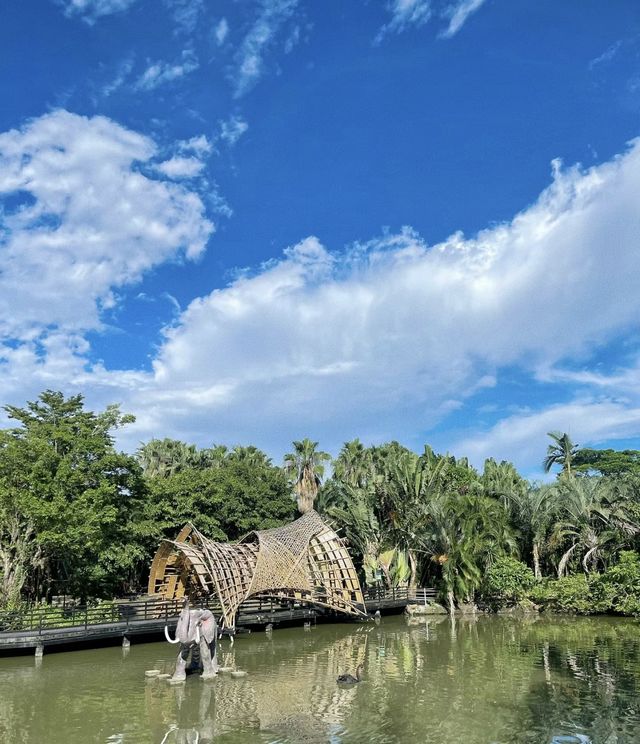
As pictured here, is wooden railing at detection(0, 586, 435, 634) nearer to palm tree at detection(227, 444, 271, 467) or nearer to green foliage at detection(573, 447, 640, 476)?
palm tree at detection(227, 444, 271, 467)

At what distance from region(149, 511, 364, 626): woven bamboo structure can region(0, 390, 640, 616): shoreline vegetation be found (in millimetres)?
3595

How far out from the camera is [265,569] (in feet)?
86.5

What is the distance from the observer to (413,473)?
3869 centimetres

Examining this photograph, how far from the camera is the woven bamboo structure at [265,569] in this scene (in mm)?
25312

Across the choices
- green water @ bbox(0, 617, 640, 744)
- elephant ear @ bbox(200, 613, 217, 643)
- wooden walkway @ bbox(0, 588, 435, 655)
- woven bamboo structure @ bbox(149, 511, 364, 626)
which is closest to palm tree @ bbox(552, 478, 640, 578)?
wooden walkway @ bbox(0, 588, 435, 655)

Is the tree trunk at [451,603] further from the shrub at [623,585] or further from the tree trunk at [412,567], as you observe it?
the shrub at [623,585]

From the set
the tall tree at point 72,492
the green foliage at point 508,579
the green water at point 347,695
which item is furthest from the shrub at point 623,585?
the tall tree at point 72,492

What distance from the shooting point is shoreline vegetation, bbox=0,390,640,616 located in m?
27.0

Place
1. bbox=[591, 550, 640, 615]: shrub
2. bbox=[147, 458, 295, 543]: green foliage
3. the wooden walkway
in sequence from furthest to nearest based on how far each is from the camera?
bbox=[147, 458, 295, 543]: green foliage, bbox=[591, 550, 640, 615]: shrub, the wooden walkway

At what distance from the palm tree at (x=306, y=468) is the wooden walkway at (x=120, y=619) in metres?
12.4

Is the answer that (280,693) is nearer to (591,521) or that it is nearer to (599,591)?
(599,591)

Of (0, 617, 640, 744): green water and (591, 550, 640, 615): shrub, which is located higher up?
(591, 550, 640, 615): shrub

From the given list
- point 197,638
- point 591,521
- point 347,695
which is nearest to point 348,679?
point 347,695

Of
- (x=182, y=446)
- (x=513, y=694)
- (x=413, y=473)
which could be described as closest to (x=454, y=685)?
(x=513, y=694)
